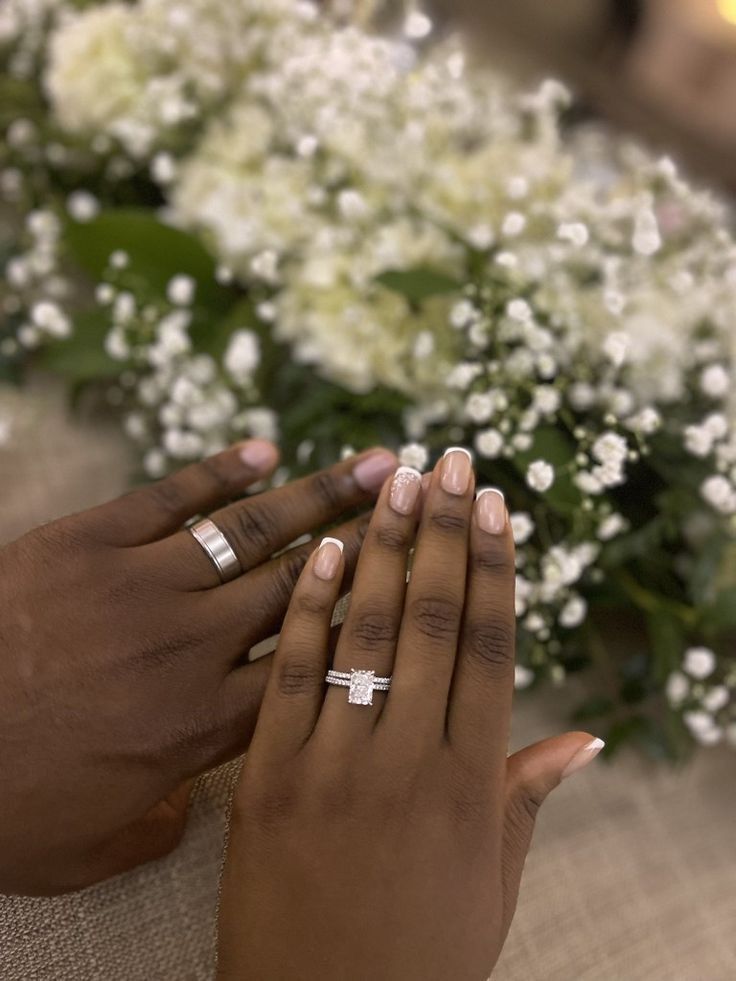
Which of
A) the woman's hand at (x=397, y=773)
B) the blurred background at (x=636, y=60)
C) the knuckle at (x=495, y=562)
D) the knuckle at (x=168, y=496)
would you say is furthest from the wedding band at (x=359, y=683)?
the blurred background at (x=636, y=60)

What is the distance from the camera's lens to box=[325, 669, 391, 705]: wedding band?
61 cm

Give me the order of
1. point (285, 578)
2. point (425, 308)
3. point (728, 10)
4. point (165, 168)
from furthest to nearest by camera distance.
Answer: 1. point (728, 10)
2. point (165, 168)
3. point (425, 308)
4. point (285, 578)

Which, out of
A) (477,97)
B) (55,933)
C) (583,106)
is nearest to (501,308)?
(477,97)

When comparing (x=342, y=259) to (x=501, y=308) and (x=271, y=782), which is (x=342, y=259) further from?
(x=271, y=782)

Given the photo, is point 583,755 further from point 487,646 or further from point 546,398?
point 546,398

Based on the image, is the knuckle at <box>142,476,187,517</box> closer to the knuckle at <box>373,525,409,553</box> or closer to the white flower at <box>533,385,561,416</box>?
the knuckle at <box>373,525,409,553</box>

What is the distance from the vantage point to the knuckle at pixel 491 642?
618 mm

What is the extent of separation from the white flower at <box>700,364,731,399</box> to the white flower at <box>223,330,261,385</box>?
482 mm

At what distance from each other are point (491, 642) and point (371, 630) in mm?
93

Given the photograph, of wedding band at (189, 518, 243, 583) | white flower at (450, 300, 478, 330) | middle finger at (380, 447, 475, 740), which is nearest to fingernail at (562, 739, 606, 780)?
middle finger at (380, 447, 475, 740)

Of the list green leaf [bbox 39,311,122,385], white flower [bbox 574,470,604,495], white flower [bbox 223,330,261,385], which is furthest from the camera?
green leaf [bbox 39,311,122,385]

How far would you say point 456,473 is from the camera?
65cm

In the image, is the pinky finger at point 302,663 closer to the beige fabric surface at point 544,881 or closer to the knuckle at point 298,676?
the knuckle at point 298,676

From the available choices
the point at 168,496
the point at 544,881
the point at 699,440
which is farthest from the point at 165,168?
the point at 544,881
